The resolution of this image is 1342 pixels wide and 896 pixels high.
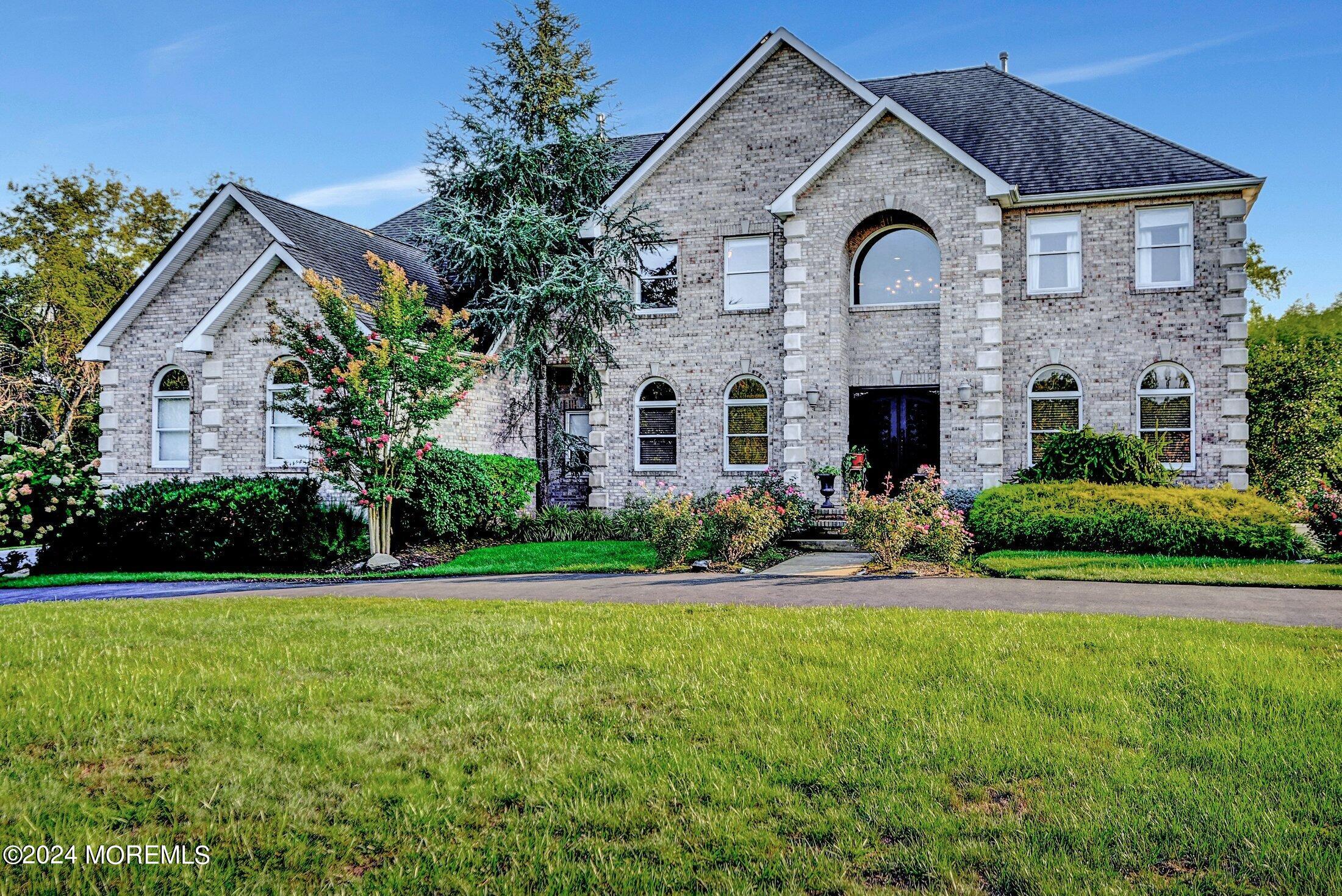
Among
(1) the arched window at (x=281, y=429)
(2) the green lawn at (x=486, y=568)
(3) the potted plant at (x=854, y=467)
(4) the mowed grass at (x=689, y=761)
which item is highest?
(1) the arched window at (x=281, y=429)

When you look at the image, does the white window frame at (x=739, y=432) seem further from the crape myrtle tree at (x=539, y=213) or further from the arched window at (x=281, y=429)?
the arched window at (x=281, y=429)

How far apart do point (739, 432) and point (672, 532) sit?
6.62 meters

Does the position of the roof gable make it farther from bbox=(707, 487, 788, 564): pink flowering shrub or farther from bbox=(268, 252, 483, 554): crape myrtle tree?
bbox=(707, 487, 788, 564): pink flowering shrub

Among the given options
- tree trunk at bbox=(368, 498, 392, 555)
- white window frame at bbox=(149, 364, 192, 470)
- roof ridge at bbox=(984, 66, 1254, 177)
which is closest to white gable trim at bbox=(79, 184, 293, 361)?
white window frame at bbox=(149, 364, 192, 470)

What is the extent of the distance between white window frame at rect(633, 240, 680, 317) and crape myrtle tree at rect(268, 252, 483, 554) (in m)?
5.95

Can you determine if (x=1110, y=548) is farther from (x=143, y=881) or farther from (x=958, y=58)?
(x=958, y=58)

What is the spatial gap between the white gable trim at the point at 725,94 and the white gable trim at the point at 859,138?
4.51 feet

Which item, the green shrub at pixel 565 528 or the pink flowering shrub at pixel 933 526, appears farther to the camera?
the green shrub at pixel 565 528

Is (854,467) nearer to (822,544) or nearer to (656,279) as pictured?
(822,544)

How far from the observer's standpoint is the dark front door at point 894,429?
19.7 metres

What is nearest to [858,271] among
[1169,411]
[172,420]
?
[1169,411]

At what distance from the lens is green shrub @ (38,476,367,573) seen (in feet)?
48.6

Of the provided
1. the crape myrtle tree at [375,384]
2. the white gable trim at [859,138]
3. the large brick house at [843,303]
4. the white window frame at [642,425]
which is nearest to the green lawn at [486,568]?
the crape myrtle tree at [375,384]

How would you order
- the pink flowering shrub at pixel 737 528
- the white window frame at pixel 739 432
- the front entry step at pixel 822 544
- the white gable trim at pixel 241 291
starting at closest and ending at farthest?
the pink flowering shrub at pixel 737 528
the front entry step at pixel 822 544
the white gable trim at pixel 241 291
the white window frame at pixel 739 432
